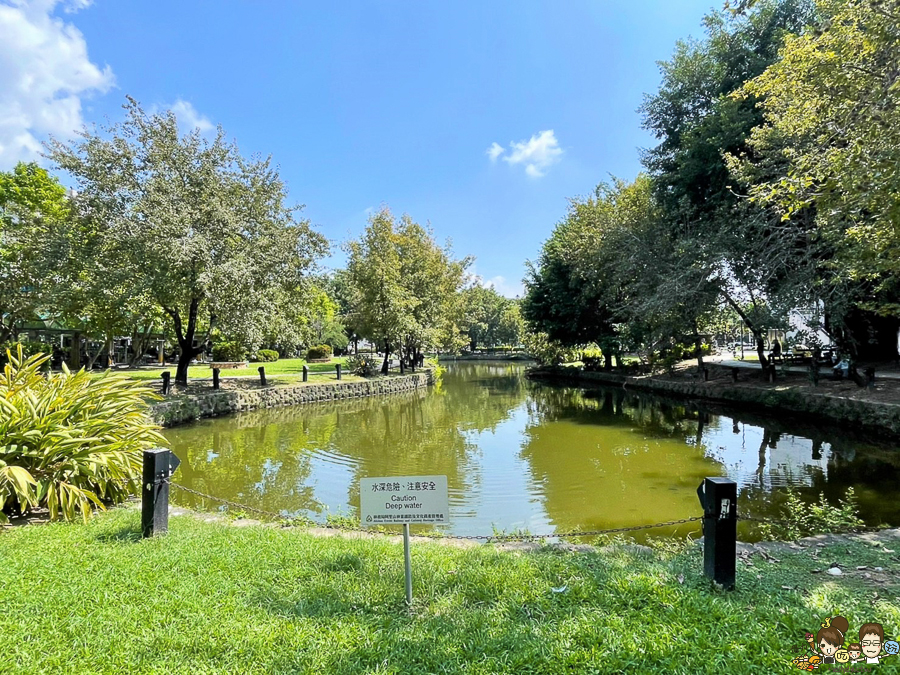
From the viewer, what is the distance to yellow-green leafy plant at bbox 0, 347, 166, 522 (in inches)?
175

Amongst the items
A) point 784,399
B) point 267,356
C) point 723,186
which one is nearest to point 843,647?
point 784,399

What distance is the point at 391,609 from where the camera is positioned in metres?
2.84

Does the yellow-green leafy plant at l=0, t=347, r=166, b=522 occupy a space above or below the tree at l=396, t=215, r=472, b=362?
below

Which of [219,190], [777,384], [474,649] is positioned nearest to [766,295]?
[777,384]

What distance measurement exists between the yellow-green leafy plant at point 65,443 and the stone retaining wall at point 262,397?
7537 millimetres

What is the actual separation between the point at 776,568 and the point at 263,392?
17001 millimetres

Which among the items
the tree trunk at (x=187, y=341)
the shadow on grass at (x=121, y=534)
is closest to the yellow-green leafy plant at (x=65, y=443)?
the shadow on grass at (x=121, y=534)

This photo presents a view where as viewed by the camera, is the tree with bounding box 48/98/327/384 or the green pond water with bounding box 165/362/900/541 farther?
the tree with bounding box 48/98/327/384

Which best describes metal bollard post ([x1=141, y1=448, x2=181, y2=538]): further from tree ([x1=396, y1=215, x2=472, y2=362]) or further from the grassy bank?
tree ([x1=396, y1=215, x2=472, y2=362])

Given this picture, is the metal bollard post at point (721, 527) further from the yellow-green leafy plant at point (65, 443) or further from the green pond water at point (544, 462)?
the yellow-green leafy plant at point (65, 443)

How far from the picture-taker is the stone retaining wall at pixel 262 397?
13.3 meters

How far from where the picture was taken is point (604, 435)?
1198cm

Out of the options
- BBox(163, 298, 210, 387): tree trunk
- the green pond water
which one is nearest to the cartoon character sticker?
the green pond water

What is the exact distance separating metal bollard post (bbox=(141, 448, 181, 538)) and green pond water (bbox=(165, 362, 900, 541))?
2.48m
